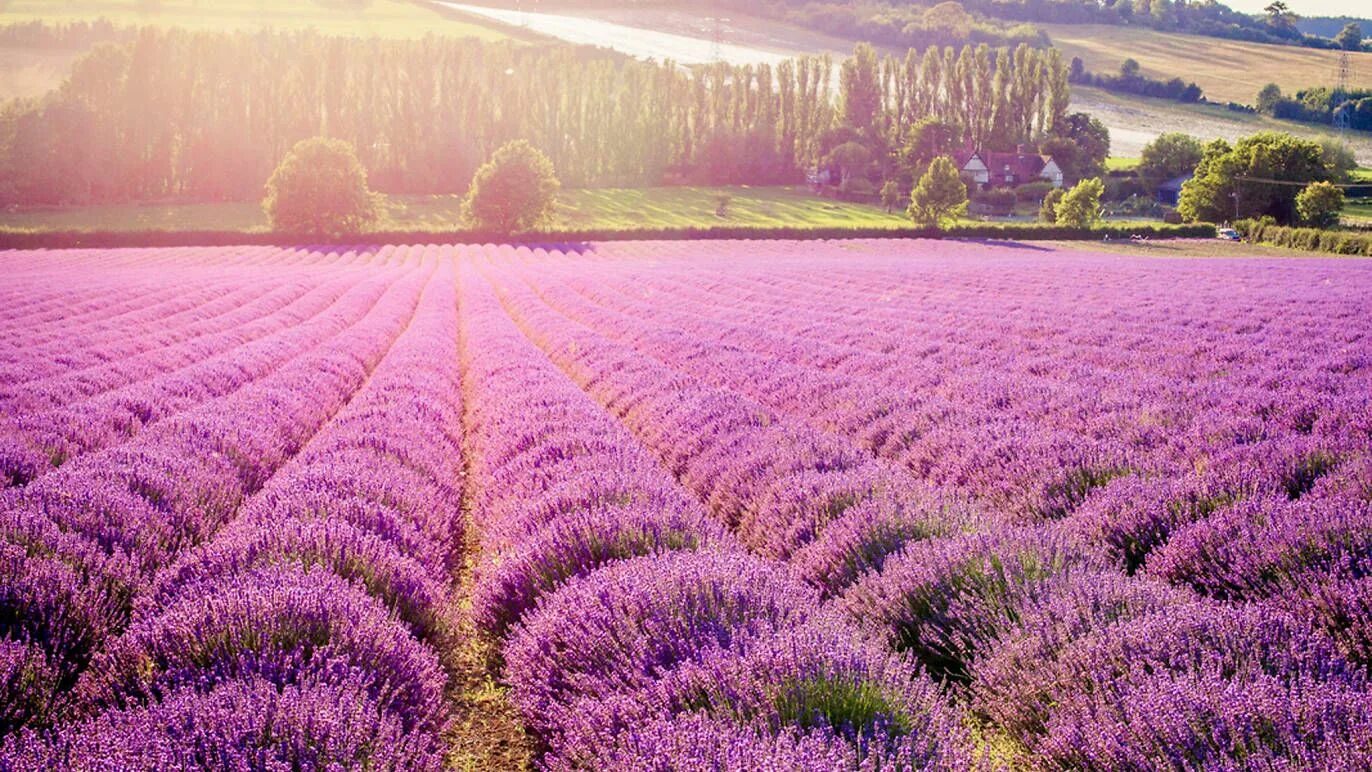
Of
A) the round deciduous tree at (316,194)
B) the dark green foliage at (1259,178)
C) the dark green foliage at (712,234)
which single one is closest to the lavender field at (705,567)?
the dark green foliage at (712,234)

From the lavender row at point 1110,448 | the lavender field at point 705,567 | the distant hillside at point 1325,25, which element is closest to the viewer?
the lavender field at point 705,567

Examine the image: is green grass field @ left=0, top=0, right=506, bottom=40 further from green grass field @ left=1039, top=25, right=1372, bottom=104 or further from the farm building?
green grass field @ left=1039, top=25, right=1372, bottom=104

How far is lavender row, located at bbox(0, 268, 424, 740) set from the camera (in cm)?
291

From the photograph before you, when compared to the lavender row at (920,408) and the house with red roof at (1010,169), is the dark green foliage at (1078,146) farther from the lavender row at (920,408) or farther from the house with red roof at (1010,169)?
the lavender row at (920,408)

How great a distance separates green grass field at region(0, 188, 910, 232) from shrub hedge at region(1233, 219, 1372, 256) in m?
23.1

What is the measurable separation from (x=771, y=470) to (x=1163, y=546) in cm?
199

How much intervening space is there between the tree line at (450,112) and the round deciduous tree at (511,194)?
22.6 meters

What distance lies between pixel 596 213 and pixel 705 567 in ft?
233

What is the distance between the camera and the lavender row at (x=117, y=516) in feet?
9.54

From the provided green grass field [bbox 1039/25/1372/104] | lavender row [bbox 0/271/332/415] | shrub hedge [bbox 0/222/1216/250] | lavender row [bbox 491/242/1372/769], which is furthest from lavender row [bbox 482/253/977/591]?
green grass field [bbox 1039/25/1372/104]

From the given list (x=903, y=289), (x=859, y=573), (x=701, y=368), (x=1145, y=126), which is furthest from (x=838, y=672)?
(x=1145, y=126)

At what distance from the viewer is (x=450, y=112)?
8600cm

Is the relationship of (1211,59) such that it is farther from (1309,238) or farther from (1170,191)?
(1309,238)

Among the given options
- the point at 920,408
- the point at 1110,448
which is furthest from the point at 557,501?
the point at 920,408
